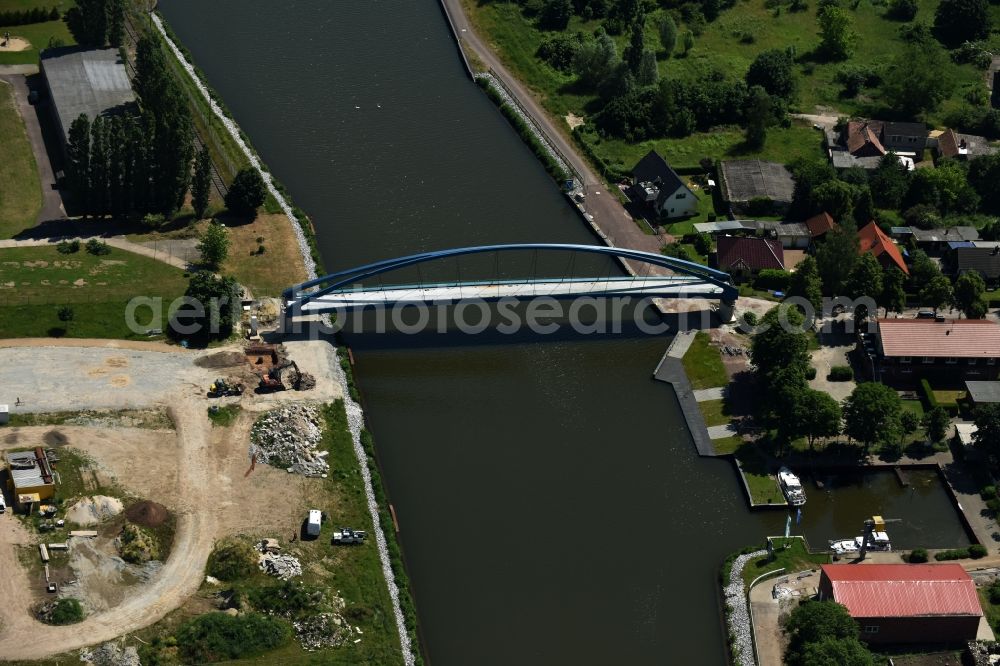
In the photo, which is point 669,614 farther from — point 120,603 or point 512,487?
point 120,603

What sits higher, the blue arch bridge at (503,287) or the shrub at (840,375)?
the blue arch bridge at (503,287)

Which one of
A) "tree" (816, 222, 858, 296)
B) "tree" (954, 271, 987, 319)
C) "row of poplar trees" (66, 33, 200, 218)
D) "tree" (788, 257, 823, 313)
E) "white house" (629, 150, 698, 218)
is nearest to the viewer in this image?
"tree" (788, 257, 823, 313)

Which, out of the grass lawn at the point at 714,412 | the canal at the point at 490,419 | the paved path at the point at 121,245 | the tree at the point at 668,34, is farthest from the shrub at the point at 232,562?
the tree at the point at 668,34

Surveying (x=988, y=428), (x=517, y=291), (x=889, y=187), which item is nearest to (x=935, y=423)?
(x=988, y=428)

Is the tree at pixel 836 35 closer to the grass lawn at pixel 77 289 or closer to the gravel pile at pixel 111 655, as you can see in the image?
the grass lawn at pixel 77 289

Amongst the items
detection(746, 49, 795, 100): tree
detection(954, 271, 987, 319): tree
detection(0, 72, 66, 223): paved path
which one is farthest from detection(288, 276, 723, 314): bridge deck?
detection(746, 49, 795, 100): tree

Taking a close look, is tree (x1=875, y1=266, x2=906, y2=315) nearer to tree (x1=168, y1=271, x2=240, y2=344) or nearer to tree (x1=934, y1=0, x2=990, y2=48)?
tree (x1=168, y1=271, x2=240, y2=344)

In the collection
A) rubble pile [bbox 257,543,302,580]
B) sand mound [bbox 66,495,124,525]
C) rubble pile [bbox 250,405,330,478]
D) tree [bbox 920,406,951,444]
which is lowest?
tree [bbox 920,406,951,444]

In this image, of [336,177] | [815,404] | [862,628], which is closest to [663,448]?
[815,404]
